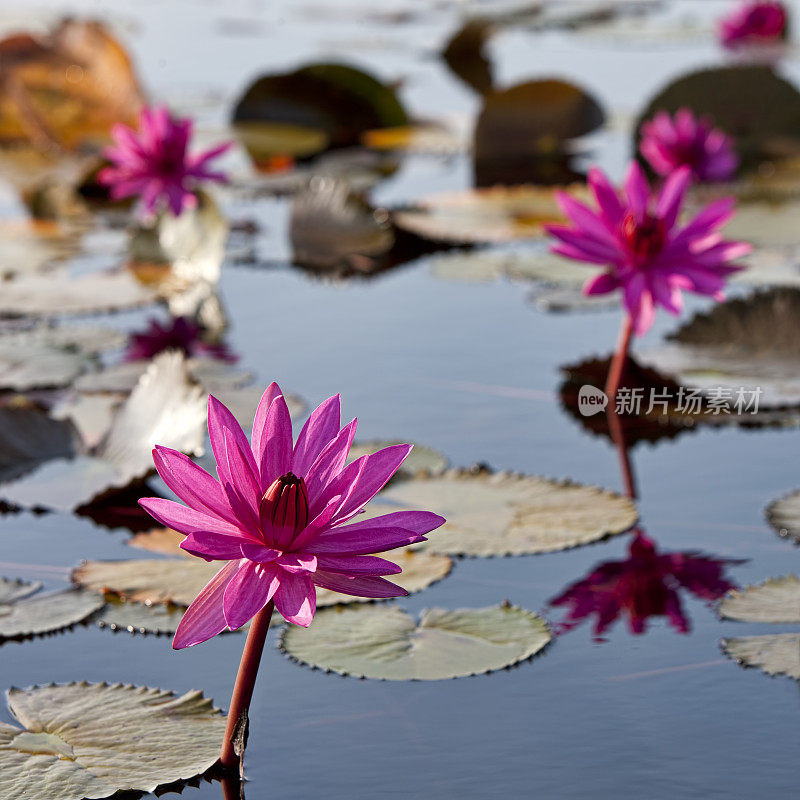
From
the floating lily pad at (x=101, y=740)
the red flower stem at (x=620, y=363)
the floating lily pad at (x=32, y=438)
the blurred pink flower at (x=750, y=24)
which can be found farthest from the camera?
the blurred pink flower at (x=750, y=24)

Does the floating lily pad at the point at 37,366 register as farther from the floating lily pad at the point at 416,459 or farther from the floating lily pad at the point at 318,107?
the floating lily pad at the point at 318,107

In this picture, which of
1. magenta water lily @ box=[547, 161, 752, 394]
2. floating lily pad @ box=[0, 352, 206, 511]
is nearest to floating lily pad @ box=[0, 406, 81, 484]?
floating lily pad @ box=[0, 352, 206, 511]

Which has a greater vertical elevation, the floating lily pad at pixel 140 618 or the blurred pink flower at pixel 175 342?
the blurred pink flower at pixel 175 342

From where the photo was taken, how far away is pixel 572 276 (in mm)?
3025

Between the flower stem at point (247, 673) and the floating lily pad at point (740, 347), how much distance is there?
1.37 m

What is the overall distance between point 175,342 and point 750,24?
4.50 meters

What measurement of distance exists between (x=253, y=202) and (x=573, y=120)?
125cm

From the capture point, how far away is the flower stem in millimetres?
1128

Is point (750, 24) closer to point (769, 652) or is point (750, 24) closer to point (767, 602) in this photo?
point (767, 602)

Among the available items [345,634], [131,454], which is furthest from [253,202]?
[345,634]

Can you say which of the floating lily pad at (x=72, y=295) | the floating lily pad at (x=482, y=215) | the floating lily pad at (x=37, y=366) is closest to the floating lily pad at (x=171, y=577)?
the floating lily pad at (x=37, y=366)

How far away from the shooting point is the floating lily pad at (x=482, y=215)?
3.39 metres

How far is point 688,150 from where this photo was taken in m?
3.71

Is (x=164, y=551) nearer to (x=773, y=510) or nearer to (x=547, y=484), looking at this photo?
(x=547, y=484)
